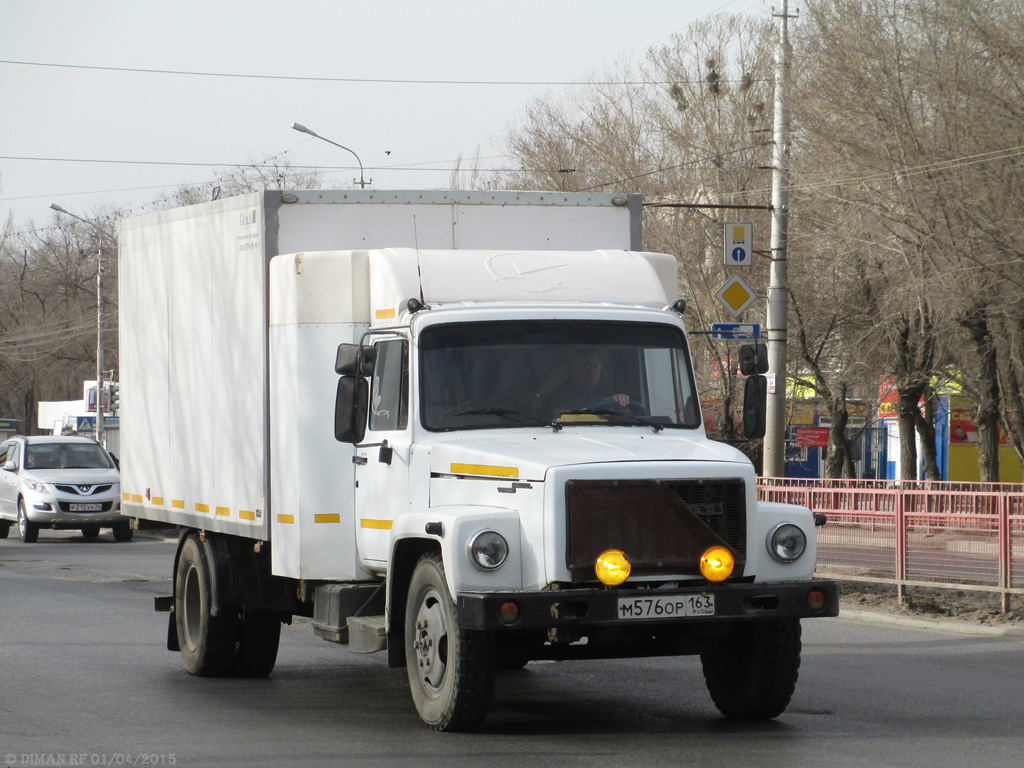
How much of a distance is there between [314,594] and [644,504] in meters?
2.67

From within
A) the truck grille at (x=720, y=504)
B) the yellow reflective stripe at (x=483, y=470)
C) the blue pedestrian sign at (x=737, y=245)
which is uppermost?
the blue pedestrian sign at (x=737, y=245)

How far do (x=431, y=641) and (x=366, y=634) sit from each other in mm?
652

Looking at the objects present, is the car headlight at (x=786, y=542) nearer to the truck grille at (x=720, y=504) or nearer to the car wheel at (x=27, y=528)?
the truck grille at (x=720, y=504)

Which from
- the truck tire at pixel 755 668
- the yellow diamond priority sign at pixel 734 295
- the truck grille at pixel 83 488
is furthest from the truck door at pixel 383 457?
the truck grille at pixel 83 488

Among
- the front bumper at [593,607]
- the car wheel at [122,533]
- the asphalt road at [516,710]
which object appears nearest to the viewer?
the front bumper at [593,607]

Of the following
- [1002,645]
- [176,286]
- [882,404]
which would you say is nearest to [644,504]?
[176,286]

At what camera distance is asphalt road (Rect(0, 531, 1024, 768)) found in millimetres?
7512

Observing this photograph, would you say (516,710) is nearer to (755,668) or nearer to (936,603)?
(755,668)

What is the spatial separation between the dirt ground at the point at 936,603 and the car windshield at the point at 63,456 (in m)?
16.3

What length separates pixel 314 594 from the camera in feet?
30.6

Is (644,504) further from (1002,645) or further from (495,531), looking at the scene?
(1002,645)

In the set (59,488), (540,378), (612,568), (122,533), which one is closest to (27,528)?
(59,488)

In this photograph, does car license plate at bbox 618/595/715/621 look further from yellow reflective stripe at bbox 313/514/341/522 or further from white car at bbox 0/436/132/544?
white car at bbox 0/436/132/544

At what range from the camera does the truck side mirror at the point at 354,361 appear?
28.0 feet
